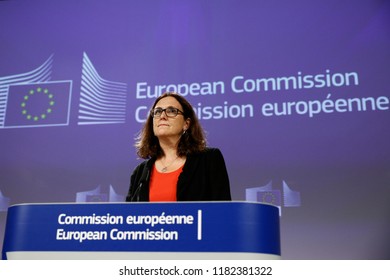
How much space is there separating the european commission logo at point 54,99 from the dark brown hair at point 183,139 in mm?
1568

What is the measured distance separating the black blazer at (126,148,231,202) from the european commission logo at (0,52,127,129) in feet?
5.88

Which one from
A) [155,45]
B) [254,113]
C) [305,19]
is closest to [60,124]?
[155,45]

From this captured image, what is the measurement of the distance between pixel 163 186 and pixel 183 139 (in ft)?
0.88

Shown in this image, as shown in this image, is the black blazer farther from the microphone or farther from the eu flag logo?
the eu flag logo

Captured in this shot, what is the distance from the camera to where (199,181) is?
61.6 inches

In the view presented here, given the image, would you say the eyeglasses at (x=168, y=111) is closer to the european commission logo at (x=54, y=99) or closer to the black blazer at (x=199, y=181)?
the black blazer at (x=199, y=181)

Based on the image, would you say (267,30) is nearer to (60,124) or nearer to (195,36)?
(195,36)

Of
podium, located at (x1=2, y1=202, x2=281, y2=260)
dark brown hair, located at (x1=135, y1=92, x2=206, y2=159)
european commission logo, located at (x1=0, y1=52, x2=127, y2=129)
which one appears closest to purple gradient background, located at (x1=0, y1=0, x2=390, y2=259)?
european commission logo, located at (x1=0, y1=52, x2=127, y2=129)

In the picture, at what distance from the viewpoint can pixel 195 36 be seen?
343cm

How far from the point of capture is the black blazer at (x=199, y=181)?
1.54 metres

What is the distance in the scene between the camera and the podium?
40.9 inches

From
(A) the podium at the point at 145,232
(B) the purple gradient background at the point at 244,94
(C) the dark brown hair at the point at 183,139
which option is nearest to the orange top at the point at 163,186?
(C) the dark brown hair at the point at 183,139
